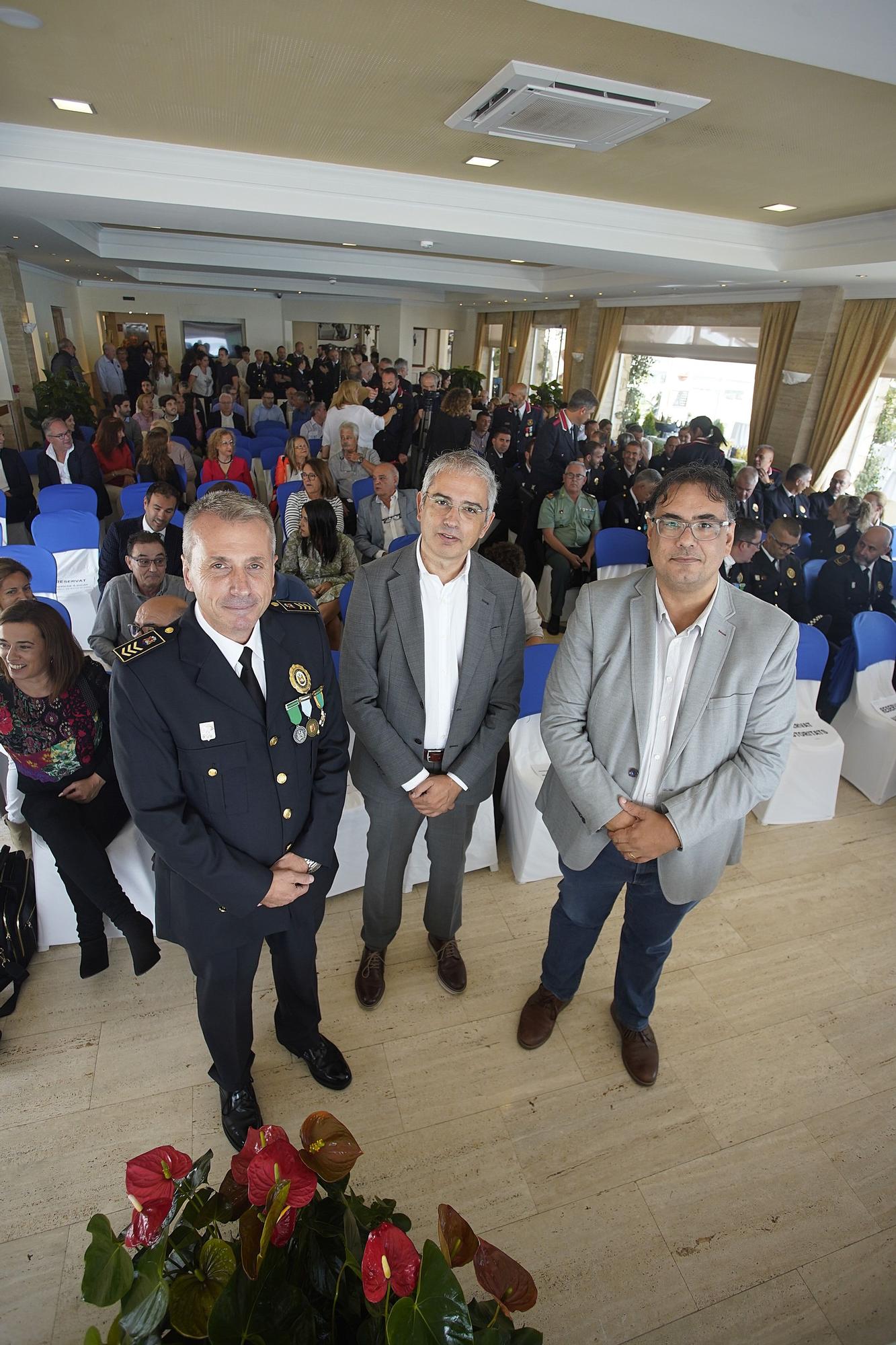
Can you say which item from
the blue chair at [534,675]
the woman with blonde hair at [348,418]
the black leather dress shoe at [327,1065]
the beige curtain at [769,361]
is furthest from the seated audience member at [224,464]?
the beige curtain at [769,361]

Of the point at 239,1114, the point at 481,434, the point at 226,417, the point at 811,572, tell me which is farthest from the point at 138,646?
the point at 226,417

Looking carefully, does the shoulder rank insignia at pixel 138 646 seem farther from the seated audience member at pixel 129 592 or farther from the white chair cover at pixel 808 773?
the white chair cover at pixel 808 773

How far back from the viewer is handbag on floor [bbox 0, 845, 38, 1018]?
8.10ft

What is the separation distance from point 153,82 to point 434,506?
3.59 metres

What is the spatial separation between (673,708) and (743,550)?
286 centimetres

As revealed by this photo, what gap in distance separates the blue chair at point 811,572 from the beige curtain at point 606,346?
9891mm

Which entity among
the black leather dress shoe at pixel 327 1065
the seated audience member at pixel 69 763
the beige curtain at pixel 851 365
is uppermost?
the beige curtain at pixel 851 365

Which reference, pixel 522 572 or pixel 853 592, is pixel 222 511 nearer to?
pixel 522 572

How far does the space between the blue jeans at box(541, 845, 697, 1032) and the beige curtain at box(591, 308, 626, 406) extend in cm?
1344

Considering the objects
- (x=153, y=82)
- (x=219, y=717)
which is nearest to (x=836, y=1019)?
(x=219, y=717)

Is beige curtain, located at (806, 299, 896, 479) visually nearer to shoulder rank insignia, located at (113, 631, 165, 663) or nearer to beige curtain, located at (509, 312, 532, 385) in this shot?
beige curtain, located at (509, 312, 532, 385)

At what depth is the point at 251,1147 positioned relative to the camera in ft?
3.53

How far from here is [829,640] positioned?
188 inches

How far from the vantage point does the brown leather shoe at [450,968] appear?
2.67 meters
